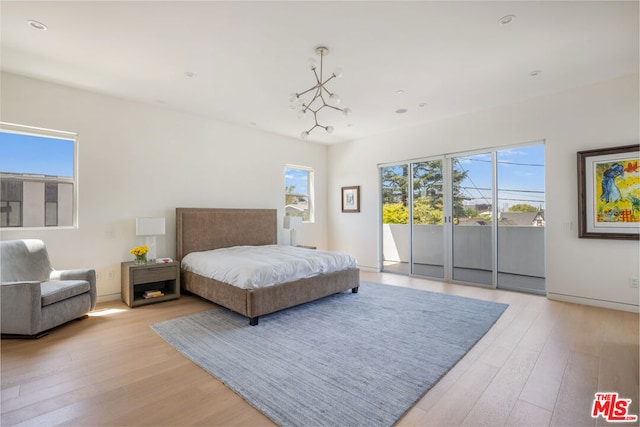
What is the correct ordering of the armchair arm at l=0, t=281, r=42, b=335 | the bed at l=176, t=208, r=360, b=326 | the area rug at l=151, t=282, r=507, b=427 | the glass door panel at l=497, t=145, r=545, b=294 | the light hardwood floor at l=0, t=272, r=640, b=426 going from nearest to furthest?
the light hardwood floor at l=0, t=272, r=640, b=426 < the area rug at l=151, t=282, r=507, b=427 < the armchair arm at l=0, t=281, r=42, b=335 < the bed at l=176, t=208, r=360, b=326 < the glass door panel at l=497, t=145, r=545, b=294

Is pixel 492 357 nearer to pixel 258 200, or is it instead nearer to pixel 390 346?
pixel 390 346

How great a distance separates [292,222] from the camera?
589cm

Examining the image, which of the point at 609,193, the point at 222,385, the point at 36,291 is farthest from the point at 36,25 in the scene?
the point at 609,193

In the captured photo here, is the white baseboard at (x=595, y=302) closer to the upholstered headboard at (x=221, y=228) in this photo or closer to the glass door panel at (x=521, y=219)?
the glass door panel at (x=521, y=219)

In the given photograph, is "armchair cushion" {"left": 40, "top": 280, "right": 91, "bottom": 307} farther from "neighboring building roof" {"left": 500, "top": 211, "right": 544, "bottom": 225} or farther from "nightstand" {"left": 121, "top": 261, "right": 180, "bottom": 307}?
"neighboring building roof" {"left": 500, "top": 211, "right": 544, "bottom": 225}

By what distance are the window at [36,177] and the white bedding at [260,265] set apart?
66.9 inches

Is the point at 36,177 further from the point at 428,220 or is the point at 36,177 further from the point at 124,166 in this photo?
the point at 428,220

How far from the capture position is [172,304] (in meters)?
4.07

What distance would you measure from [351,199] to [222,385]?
16.3 feet

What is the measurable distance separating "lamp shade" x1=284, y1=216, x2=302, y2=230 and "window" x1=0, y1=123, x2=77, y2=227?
10.7ft

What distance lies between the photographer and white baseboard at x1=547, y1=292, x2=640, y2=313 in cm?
366

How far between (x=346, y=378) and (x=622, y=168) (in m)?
4.21

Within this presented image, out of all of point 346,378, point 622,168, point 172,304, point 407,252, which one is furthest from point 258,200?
point 622,168

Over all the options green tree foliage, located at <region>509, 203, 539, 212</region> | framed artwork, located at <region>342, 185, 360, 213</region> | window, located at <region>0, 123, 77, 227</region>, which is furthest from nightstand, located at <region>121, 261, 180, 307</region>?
green tree foliage, located at <region>509, 203, 539, 212</region>
